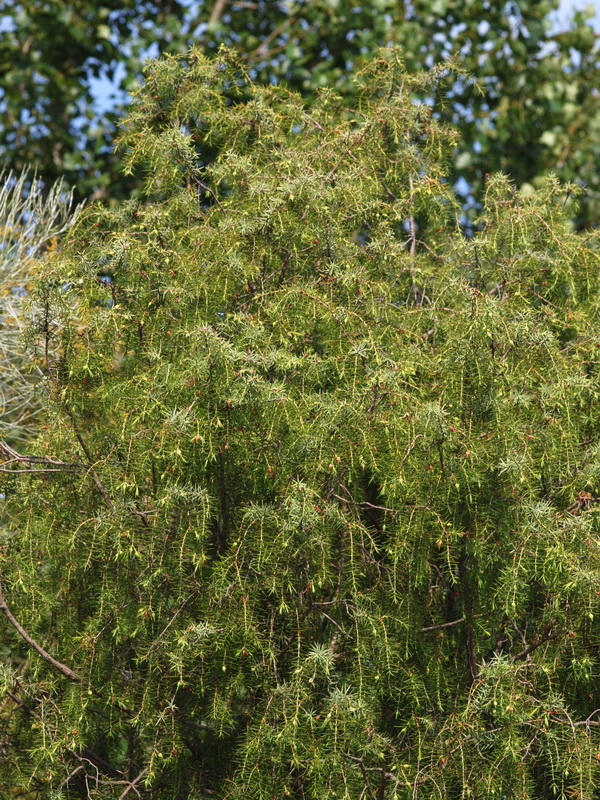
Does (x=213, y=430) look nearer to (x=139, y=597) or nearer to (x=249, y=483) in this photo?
(x=249, y=483)

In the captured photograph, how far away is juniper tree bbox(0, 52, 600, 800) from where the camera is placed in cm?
223

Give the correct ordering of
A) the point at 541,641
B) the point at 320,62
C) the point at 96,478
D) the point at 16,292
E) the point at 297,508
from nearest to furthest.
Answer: the point at 297,508 < the point at 541,641 < the point at 96,478 < the point at 16,292 < the point at 320,62

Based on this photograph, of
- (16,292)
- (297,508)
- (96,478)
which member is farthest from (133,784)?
(16,292)

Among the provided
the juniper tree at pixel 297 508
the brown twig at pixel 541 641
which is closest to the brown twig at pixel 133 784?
the juniper tree at pixel 297 508

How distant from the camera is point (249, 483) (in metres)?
2.52

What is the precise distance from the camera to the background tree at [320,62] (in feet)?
22.0

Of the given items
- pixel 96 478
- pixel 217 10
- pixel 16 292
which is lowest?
pixel 16 292

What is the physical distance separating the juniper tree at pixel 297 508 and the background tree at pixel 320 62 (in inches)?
161

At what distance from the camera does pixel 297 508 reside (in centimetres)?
209

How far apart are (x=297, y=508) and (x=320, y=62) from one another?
5.30 metres

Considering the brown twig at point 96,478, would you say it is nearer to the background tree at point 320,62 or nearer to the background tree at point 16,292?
the background tree at point 16,292

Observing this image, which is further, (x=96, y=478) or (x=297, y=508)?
(x=96, y=478)

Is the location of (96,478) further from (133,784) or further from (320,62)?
(320,62)

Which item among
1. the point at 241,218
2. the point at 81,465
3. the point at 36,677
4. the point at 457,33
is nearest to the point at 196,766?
the point at 36,677
